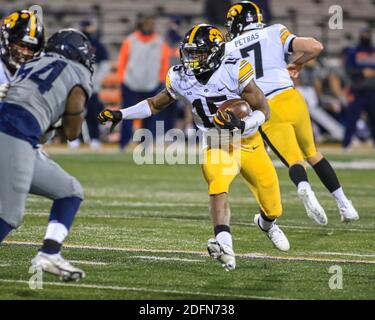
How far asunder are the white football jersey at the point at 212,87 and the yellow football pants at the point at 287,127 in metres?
1.32

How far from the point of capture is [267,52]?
788 cm

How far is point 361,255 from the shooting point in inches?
261

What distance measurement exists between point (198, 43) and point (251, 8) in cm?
173

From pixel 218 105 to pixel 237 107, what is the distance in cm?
23

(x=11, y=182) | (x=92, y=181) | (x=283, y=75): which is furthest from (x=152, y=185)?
(x=11, y=182)

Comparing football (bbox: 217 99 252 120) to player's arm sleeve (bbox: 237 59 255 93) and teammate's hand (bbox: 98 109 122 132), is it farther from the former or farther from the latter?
teammate's hand (bbox: 98 109 122 132)

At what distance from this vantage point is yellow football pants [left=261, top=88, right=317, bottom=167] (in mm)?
7719

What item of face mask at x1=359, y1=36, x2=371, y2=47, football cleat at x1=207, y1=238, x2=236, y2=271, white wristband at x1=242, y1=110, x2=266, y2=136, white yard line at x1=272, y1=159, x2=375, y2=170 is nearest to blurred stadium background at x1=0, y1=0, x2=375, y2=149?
face mask at x1=359, y1=36, x2=371, y2=47

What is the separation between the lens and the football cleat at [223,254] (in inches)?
226

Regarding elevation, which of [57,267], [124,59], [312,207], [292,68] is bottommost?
[57,267]

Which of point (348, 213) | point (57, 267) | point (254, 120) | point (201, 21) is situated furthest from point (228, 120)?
point (201, 21)

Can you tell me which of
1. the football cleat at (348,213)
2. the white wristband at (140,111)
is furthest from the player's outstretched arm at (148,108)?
the football cleat at (348,213)

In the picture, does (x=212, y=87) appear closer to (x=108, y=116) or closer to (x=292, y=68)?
(x=108, y=116)

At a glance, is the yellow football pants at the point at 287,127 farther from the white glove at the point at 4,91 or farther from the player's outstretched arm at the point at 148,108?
the white glove at the point at 4,91
